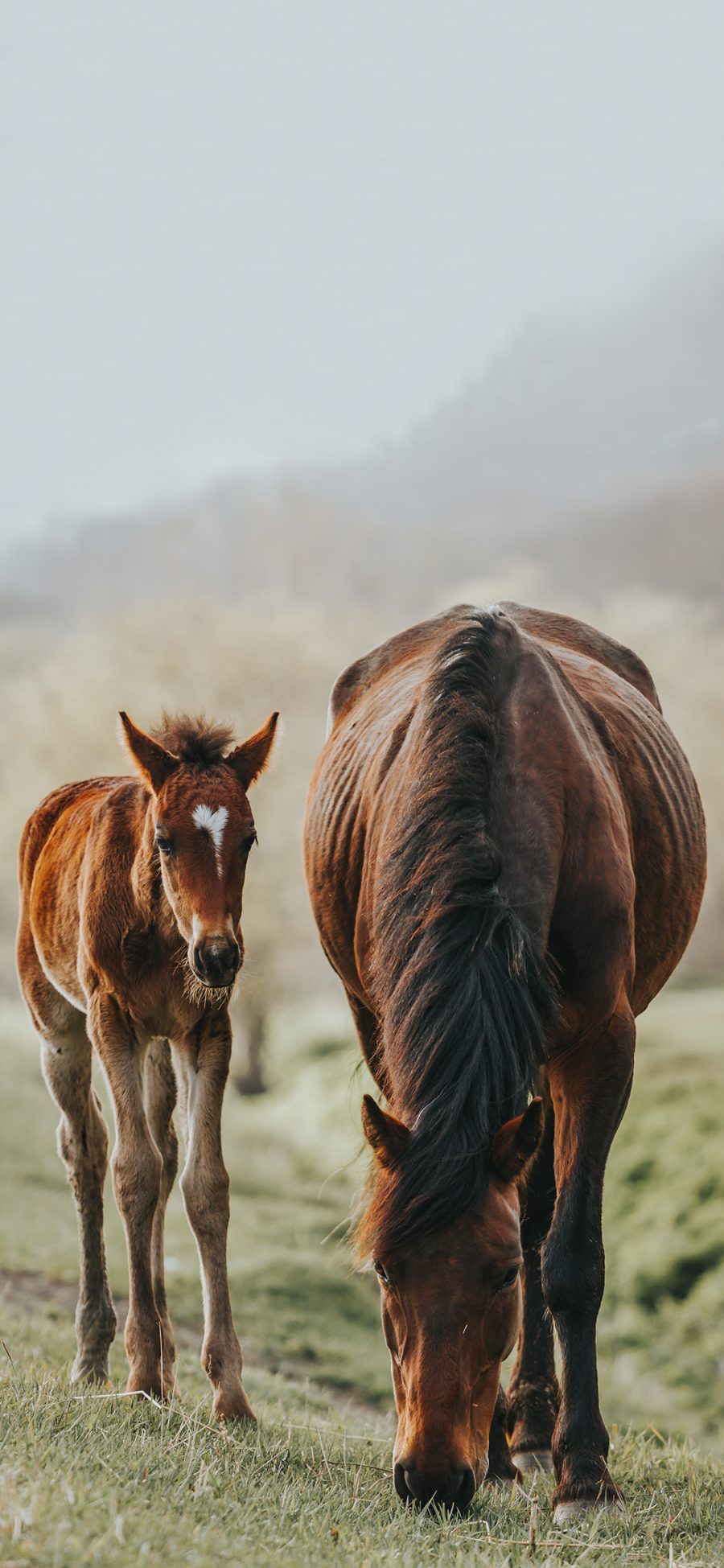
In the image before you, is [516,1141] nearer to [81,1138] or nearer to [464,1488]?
[464,1488]

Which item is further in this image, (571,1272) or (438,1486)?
(571,1272)

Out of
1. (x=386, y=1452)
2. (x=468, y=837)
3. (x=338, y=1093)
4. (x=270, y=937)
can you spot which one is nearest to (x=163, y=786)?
(x=468, y=837)

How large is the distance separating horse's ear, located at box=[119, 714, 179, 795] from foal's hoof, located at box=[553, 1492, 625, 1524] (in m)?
2.53

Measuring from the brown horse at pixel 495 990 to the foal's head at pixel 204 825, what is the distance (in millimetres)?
437

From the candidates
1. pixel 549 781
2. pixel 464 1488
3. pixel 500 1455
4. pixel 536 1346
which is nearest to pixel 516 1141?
pixel 464 1488

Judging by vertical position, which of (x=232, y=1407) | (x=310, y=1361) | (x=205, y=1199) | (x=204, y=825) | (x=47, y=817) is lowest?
(x=310, y=1361)

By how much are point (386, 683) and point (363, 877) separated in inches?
52.4

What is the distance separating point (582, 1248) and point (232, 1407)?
1303 millimetres

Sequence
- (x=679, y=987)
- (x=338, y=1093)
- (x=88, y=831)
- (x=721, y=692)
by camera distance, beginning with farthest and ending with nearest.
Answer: (x=721, y=692), (x=679, y=987), (x=338, y=1093), (x=88, y=831)

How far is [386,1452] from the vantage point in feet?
14.5

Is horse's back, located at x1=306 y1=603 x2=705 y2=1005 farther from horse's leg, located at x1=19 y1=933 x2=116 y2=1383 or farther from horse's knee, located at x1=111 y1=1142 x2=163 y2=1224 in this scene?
horse's leg, located at x1=19 y1=933 x2=116 y2=1383

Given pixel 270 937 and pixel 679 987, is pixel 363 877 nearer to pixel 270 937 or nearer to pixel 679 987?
pixel 270 937

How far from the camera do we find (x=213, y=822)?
461cm

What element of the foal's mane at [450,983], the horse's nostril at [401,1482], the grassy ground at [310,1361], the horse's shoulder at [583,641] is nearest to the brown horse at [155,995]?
the grassy ground at [310,1361]
